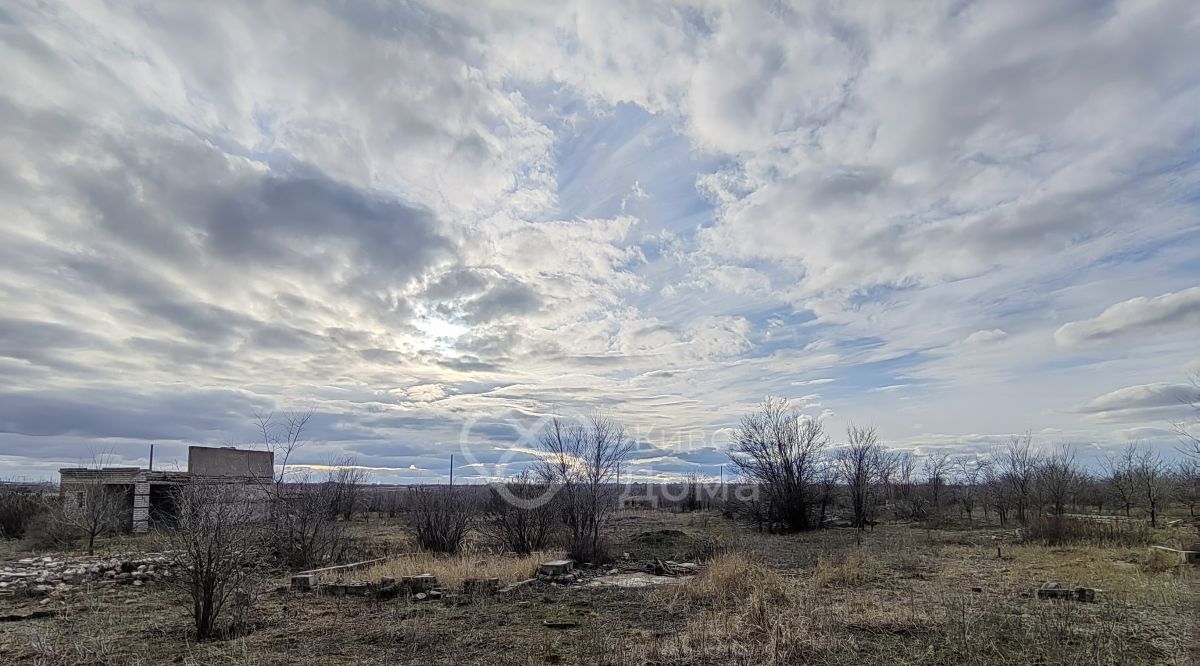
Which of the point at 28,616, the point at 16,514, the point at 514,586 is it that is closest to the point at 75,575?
the point at 28,616

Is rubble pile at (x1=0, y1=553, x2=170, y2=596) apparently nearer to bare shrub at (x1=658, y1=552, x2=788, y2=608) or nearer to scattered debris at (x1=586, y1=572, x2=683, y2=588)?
scattered debris at (x1=586, y1=572, x2=683, y2=588)

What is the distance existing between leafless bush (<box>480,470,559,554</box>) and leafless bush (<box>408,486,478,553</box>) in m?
1.03

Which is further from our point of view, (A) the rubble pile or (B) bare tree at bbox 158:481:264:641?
(A) the rubble pile

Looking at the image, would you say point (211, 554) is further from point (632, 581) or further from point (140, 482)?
point (140, 482)

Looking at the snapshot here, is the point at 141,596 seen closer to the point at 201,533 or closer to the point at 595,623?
the point at 201,533

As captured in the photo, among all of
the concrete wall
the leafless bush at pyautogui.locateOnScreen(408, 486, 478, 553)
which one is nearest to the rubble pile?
the leafless bush at pyautogui.locateOnScreen(408, 486, 478, 553)

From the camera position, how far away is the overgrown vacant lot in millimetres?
8055

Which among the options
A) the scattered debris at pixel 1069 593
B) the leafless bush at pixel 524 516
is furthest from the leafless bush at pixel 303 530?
the scattered debris at pixel 1069 593

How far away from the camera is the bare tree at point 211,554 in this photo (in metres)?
9.73

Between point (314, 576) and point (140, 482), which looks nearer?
point (314, 576)

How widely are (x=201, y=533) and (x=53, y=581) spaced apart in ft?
26.9

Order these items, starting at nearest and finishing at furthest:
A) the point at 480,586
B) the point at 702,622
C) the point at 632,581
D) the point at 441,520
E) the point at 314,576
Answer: the point at 702,622
the point at 480,586
the point at 314,576
the point at 632,581
the point at 441,520

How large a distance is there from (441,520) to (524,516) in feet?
8.29

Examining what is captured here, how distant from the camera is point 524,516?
20719mm
